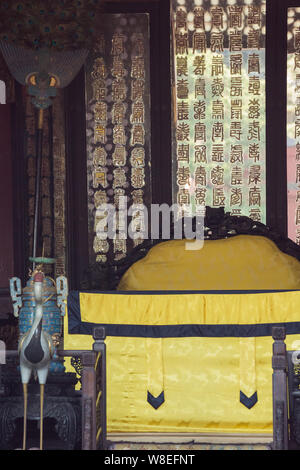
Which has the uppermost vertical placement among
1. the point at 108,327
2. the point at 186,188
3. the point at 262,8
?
the point at 262,8

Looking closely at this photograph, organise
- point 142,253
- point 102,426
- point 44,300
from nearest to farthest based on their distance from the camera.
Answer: point 102,426
point 44,300
point 142,253

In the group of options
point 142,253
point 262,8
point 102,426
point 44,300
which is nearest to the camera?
point 102,426

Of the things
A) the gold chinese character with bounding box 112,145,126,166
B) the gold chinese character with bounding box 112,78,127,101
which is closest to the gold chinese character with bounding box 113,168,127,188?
the gold chinese character with bounding box 112,145,126,166

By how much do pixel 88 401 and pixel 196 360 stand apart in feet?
1.94

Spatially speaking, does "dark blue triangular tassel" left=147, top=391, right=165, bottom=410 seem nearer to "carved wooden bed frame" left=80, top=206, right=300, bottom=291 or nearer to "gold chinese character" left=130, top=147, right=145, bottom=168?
"carved wooden bed frame" left=80, top=206, right=300, bottom=291

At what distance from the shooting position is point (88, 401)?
2352 millimetres

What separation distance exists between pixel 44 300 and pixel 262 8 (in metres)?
2.62

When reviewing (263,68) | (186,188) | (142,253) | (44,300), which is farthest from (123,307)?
(263,68)

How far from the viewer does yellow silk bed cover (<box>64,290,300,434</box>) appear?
274cm

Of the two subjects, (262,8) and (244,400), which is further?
(262,8)

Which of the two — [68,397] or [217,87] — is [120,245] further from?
[68,397]

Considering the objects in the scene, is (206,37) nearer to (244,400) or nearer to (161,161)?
(161,161)

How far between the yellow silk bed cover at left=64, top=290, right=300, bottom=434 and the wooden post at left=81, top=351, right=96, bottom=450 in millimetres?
438

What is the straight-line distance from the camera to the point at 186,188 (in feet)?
14.5
